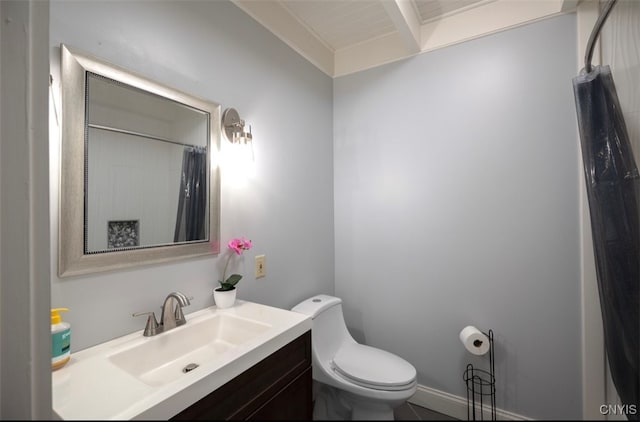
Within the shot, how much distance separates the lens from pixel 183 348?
3.19ft

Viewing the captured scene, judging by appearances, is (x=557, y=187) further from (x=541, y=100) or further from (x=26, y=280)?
(x=26, y=280)

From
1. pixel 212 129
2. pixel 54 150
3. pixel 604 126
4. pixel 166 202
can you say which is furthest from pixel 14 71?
pixel 604 126

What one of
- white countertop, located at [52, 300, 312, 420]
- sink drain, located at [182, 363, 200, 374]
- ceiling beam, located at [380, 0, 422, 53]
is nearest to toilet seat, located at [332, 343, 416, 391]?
white countertop, located at [52, 300, 312, 420]

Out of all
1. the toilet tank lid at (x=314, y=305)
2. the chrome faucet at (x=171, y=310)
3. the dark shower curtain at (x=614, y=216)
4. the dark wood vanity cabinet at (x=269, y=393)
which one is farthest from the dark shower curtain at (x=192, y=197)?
the dark shower curtain at (x=614, y=216)

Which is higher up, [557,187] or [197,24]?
[197,24]

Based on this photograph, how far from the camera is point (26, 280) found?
0.26m

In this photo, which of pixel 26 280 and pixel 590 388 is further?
pixel 590 388

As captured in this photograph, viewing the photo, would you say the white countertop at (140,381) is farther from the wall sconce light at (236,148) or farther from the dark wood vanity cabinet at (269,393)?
the wall sconce light at (236,148)

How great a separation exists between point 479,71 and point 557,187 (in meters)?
0.75

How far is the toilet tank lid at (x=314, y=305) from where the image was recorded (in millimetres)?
1504

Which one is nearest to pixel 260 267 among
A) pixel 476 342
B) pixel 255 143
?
pixel 255 143

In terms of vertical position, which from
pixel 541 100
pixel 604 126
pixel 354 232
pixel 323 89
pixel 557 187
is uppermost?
pixel 323 89

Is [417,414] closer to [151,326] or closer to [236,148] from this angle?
[151,326]

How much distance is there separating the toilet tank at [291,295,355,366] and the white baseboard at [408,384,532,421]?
0.54m
